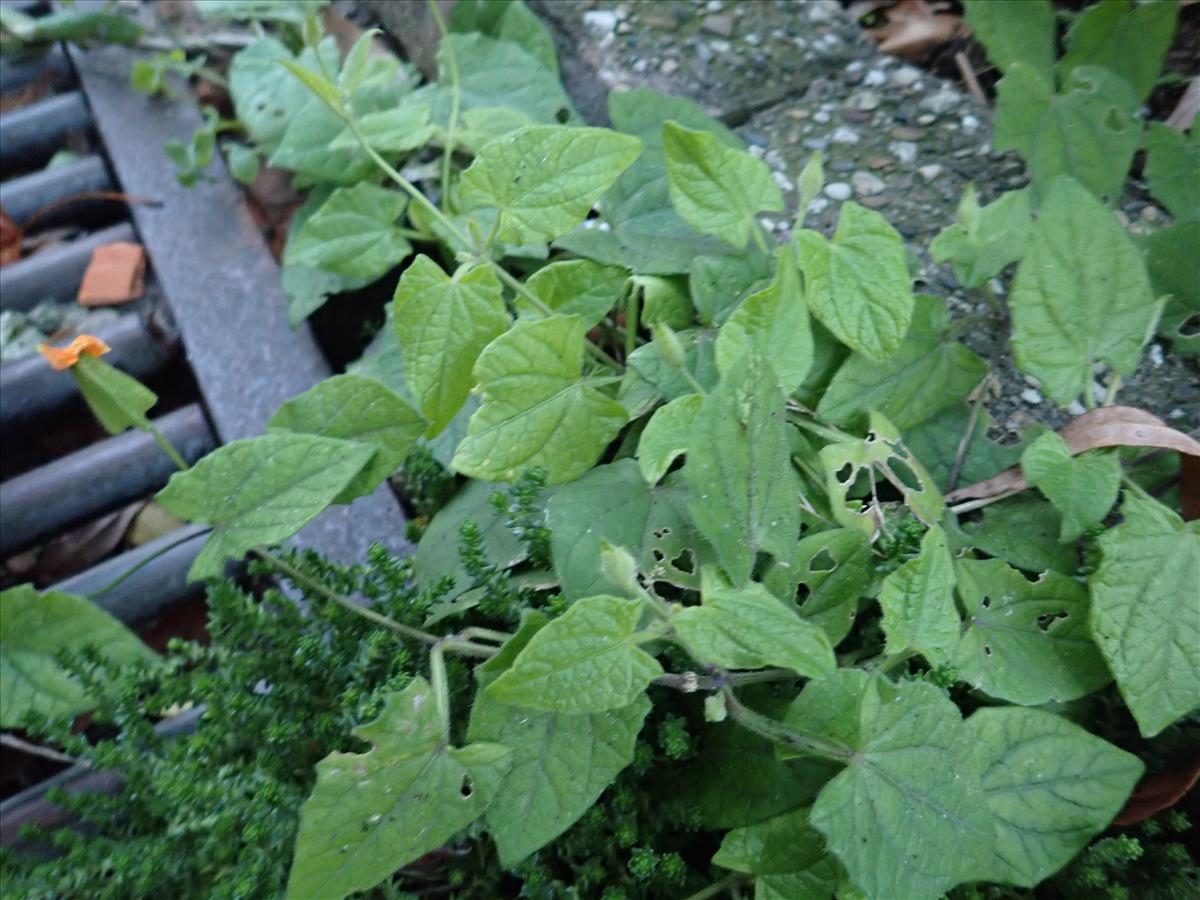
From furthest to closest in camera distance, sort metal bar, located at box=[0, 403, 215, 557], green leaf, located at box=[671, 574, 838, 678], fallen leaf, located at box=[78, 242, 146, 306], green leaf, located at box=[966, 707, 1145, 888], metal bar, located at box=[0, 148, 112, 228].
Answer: metal bar, located at box=[0, 148, 112, 228]
fallen leaf, located at box=[78, 242, 146, 306]
metal bar, located at box=[0, 403, 215, 557]
green leaf, located at box=[966, 707, 1145, 888]
green leaf, located at box=[671, 574, 838, 678]

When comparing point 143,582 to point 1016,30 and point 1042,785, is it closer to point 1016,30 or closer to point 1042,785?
point 1042,785

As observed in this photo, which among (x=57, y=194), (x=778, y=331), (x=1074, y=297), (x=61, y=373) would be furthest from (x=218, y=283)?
(x=1074, y=297)

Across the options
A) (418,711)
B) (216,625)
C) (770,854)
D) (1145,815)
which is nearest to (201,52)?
(216,625)

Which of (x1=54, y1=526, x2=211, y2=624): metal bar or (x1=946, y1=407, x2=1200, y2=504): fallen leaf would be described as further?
(x1=54, y1=526, x2=211, y2=624): metal bar

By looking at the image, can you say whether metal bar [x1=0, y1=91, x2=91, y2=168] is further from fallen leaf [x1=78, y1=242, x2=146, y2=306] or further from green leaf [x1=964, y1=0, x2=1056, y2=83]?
green leaf [x1=964, y1=0, x2=1056, y2=83]

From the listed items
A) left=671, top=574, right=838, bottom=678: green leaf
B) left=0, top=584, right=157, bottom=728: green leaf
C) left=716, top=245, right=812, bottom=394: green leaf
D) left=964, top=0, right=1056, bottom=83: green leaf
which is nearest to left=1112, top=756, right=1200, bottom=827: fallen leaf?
left=671, top=574, right=838, bottom=678: green leaf

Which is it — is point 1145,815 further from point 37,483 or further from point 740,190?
point 37,483

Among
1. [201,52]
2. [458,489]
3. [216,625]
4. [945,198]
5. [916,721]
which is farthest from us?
[201,52]
